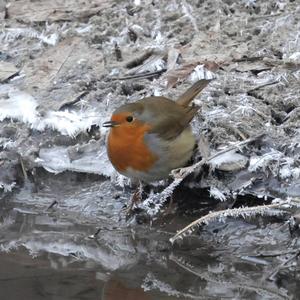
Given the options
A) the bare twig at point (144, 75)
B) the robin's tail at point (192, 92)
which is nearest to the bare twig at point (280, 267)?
the robin's tail at point (192, 92)

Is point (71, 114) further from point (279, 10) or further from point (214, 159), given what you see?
point (279, 10)

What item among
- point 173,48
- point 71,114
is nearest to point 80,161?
point 71,114

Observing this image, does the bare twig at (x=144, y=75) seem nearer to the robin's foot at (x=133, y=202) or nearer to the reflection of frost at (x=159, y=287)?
the robin's foot at (x=133, y=202)

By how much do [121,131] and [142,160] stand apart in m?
0.24

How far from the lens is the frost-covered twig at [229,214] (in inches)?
190

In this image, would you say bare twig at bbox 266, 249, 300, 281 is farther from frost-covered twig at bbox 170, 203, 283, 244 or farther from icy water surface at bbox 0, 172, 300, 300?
frost-covered twig at bbox 170, 203, 283, 244

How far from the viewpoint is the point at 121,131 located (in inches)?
218

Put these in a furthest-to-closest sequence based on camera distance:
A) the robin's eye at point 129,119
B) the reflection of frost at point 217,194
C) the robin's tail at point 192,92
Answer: the robin's tail at point 192,92 → the robin's eye at point 129,119 → the reflection of frost at point 217,194

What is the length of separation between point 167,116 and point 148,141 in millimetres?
260

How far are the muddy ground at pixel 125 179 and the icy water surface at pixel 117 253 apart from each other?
0.04 feet

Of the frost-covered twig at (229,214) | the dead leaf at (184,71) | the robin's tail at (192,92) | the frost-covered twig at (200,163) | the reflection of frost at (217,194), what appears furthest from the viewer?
the dead leaf at (184,71)

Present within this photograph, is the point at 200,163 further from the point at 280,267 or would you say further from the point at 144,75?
the point at 144,75

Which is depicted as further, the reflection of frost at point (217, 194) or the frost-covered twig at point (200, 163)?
the reflection of frost at point (217, 194)

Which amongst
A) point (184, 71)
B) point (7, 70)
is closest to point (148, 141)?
point (184, 71)
